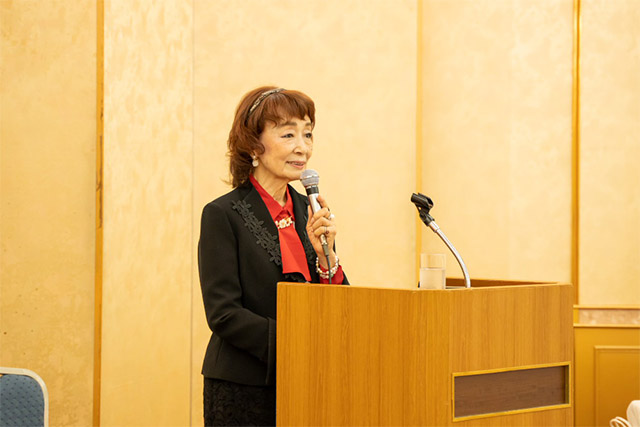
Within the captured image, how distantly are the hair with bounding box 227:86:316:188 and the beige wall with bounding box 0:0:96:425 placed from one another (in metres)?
1.06

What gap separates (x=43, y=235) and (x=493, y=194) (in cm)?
258

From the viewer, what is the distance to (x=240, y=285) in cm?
184

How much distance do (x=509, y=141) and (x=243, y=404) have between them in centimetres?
279

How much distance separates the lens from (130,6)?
315cm

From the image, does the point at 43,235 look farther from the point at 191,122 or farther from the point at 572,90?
the point at 572,90

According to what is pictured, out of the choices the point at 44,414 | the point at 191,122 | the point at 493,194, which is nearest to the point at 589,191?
the point at 493,194

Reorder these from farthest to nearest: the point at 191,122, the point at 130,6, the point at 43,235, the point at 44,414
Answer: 1. the point at 191,122
2. the point at 130,6
3. the point at 43,235
4. the point at 44,414

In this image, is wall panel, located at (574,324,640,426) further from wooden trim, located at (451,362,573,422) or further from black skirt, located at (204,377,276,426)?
black skirt, located at (204,377,276,426)

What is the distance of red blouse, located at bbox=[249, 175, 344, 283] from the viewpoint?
1.88 m

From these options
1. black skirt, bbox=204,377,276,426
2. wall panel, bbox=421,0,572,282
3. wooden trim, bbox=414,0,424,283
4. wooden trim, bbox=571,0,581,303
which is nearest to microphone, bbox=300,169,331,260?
black skirt, bbox=204,377,276,426

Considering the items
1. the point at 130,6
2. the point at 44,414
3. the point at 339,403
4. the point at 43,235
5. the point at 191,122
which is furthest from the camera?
the point at 191,122

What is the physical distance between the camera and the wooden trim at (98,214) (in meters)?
2.82

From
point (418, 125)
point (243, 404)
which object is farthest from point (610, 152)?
point (243, 404)

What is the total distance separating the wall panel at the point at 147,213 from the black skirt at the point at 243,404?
125 cm
